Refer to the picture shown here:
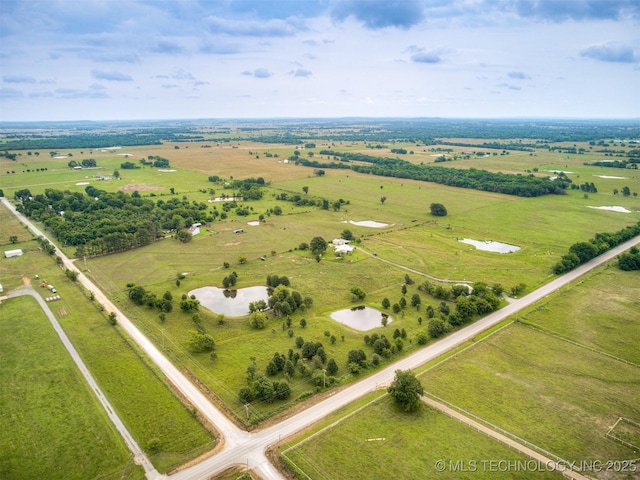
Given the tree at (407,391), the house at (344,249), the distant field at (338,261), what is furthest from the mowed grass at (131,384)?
the house at (344,249)

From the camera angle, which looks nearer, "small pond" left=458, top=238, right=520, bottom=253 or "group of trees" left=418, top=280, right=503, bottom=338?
"group of trees" left=418, top=280, right=503, bottom=338

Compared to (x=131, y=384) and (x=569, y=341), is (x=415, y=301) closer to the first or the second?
(x=569, y=341)

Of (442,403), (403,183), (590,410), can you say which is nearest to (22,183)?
(403,183)

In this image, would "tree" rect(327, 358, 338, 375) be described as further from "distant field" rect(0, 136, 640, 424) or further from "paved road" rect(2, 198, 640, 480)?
"paved road" rect(2, 198, 640, 480)

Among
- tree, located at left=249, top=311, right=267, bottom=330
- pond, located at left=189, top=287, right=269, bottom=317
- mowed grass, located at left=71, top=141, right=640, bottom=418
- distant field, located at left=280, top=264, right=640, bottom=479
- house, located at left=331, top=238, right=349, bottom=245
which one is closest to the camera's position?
distant field, located at left=280, top=264, right=640, bottom=479

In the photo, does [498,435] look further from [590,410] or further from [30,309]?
[30,309]

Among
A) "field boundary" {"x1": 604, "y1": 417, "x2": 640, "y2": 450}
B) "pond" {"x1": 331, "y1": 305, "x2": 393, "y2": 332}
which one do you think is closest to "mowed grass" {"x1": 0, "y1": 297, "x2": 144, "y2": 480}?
"pond" {"x1": 331, "y1": 305, "x2": 393, "y2": 332}
